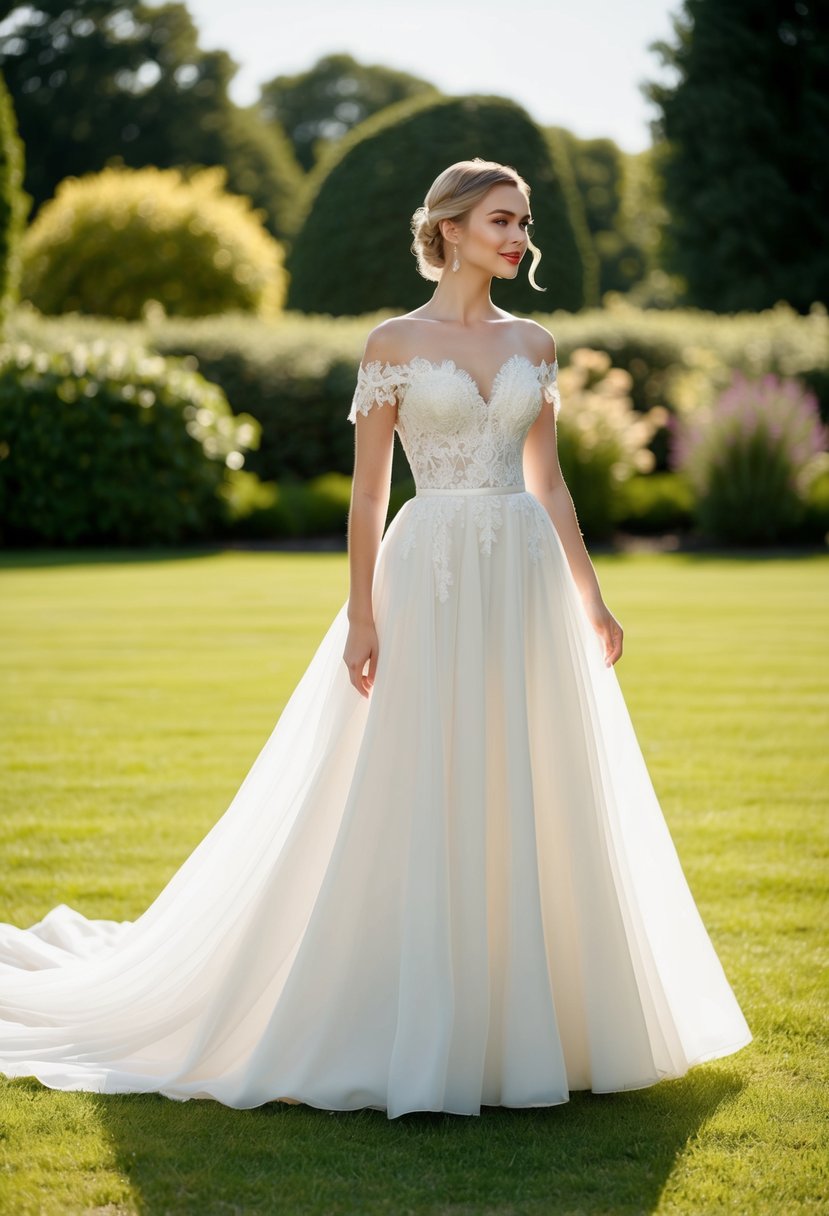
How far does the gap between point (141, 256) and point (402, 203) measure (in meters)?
6.57

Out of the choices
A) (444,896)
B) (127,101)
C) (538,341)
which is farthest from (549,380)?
(127,101)

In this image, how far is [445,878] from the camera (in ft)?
10.5

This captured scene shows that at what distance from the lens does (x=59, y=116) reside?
43625mm

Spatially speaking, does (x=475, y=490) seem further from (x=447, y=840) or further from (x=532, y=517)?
(x=447, y=840)

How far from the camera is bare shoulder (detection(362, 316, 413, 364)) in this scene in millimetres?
3422

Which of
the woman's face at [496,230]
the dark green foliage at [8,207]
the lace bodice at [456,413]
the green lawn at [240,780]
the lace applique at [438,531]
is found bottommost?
the green lawn at [240,780]

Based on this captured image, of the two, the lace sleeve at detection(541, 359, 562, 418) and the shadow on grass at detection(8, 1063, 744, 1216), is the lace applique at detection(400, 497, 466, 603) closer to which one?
the lace sleeve at detection(541, 359, 562, 418)

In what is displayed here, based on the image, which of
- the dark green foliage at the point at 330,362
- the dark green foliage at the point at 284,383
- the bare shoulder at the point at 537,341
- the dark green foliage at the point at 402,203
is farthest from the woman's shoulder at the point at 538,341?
the dark green foliage at the point at 402,203

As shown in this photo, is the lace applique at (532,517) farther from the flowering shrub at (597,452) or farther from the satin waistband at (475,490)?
the flowering shrub at (597,452)

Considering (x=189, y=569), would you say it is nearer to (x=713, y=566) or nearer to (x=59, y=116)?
(x=713, y=566)

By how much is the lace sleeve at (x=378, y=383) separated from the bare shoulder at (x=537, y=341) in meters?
0.36

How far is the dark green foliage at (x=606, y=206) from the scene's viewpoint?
52.7 m

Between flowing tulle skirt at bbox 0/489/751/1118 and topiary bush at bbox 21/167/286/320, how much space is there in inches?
1120

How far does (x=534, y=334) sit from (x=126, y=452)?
14.0m
